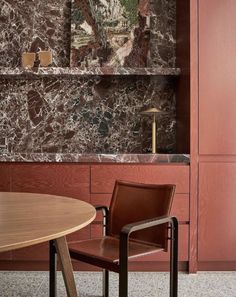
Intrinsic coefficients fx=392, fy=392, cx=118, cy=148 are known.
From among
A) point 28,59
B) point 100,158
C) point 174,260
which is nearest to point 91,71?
point 28,59

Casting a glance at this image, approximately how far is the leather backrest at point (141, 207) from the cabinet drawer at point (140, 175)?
2.34ft

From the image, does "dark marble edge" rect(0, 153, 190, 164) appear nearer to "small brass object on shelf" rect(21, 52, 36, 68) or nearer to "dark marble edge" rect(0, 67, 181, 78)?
"dark marble edge" rect(0, 67, 181, 78)

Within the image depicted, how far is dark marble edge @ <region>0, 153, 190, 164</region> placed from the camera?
3.10 m

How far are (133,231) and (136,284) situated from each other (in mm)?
1018

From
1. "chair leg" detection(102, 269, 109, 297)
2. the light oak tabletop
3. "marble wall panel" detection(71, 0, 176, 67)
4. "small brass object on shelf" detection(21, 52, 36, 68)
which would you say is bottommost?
"chair leg" detection(102, 269, 109, 297)

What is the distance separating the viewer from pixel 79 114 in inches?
148

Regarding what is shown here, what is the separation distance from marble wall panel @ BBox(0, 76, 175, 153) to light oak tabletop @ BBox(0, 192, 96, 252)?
1615mm

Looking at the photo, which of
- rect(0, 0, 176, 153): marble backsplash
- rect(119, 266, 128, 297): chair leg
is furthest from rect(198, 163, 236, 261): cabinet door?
rect(119, 266, 128, 297): chair leg

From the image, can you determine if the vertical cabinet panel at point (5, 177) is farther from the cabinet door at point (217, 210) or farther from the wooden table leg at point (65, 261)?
the cabinet door at point (217, 210)

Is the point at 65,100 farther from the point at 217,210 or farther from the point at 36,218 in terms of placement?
the point at 36,218

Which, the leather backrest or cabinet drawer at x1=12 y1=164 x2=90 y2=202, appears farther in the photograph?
cabinet drawer at x1=12 y1=164 x2=90 y2=202

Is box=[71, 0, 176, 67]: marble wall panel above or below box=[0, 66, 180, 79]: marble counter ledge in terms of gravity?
above

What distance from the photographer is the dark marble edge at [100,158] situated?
3102 mm

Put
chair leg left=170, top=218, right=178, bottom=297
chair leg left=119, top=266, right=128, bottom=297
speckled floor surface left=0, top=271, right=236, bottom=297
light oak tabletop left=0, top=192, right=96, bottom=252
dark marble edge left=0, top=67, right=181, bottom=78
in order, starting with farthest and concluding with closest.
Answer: dark marble edge left=0, top=67, right=181, bottom=78, speckled floor surface left=0, top=271, right=236, bottom=297, chair leg left=170, top=218, right=178, bottom=297, chair leg left=119, top=266, right=128, bottom=297, light oak tabletop left=0, top=192, right=96, bottom=252
